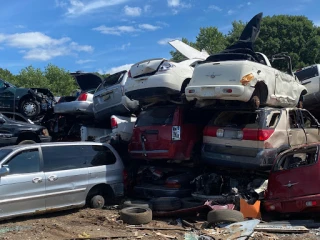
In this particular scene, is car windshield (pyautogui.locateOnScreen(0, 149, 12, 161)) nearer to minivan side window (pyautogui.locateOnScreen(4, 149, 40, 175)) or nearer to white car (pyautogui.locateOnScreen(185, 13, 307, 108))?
minivan side window (pyautogui.locateOnScreen(4, 149, 40, 175))

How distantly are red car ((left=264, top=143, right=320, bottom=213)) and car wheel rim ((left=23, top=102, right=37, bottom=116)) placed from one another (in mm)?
10398

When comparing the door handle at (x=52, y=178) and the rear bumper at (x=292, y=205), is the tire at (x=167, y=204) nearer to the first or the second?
the rear bumper at (x=292, y=205)

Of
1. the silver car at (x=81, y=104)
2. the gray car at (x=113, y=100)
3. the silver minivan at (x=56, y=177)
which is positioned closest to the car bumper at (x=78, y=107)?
the silver car at (x=81, y=104)

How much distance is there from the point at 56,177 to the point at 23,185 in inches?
27.4

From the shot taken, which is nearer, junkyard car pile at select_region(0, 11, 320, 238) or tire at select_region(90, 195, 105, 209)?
junkyard car pile at select_region(0, 11, 320, 238)

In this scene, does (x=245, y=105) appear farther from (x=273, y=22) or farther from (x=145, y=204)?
(x=273, y=22)

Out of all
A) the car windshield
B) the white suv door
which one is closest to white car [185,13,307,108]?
the white suv door

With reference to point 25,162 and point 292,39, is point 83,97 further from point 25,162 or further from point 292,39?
point 292,39

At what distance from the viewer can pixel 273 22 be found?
32.4 metres

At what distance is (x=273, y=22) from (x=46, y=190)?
1127 inches

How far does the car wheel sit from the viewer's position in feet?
50.1

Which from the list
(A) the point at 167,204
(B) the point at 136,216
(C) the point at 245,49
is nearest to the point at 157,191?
(A) the point at 167,204

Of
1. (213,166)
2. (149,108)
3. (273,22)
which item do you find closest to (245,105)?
(213,166)

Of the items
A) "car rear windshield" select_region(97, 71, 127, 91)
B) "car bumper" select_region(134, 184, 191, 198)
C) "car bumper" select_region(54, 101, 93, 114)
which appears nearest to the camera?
"car bumper" select_region(134, 184, 191, 198)
